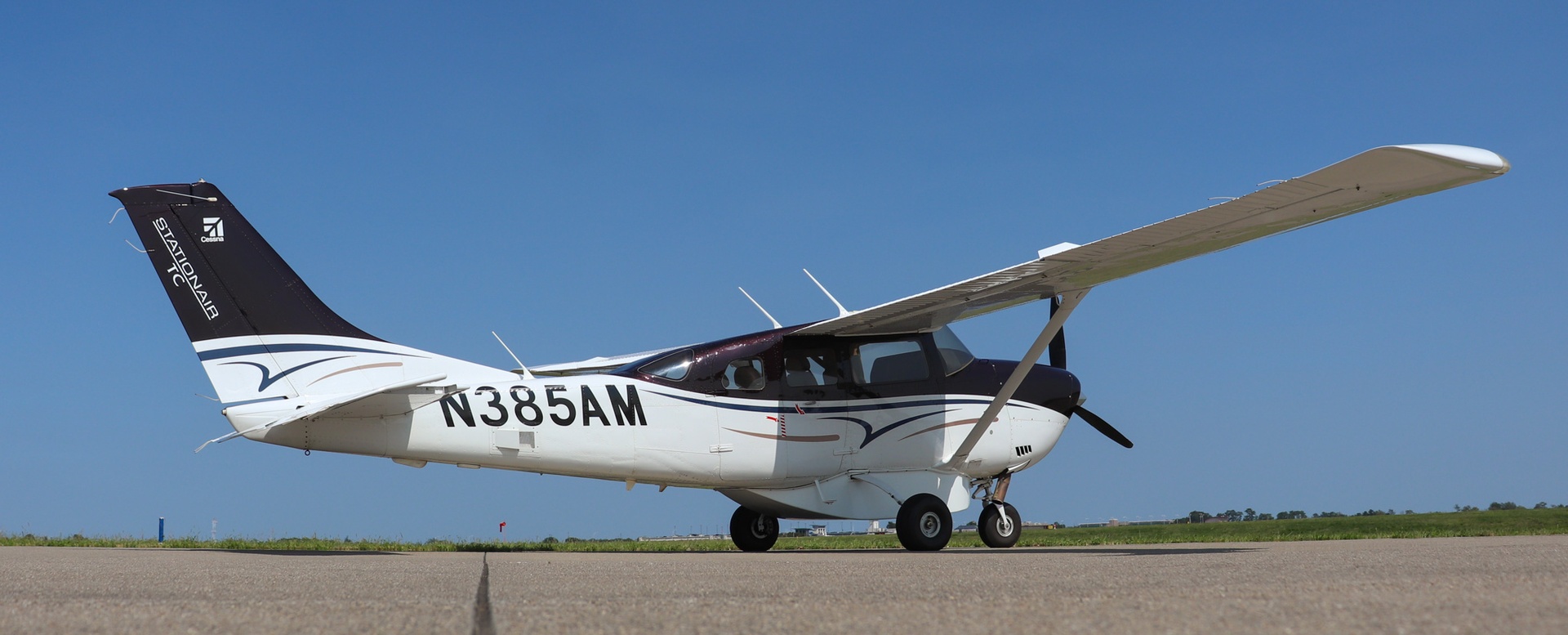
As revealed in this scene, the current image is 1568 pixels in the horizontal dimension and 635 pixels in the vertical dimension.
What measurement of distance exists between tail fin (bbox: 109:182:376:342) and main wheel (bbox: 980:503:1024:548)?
7330mm

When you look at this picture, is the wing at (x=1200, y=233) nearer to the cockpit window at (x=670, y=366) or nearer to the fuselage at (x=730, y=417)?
the fuselage at (x=730, y=417)

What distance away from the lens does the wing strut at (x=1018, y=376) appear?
11.9 metres

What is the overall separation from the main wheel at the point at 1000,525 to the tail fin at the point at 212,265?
7330mm

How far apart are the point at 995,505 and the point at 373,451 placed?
22.2 feet

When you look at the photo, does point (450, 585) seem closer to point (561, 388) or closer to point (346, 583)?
point (346, 583)

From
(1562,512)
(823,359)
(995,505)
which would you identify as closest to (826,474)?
(823,359)

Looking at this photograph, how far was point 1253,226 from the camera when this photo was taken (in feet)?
33.3

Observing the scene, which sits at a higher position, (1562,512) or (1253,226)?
(1253,226)

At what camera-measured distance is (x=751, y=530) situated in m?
13.3

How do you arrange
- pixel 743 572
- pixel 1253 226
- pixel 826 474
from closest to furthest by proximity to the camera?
1. pixel 743 572
2. pixel 1253 226
3. pixel 826 474

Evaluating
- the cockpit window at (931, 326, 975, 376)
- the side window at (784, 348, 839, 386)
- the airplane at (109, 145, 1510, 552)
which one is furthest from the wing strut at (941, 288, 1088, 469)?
the side window at (784, 348, 839, 386)

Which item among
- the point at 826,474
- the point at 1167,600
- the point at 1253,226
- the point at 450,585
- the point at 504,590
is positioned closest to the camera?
the point at 1167,600

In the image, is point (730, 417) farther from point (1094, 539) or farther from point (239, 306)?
point (1094, 539)

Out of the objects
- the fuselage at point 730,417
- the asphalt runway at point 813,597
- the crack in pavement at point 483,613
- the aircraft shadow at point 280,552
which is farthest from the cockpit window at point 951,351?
the crack in pavement at point 483,613
